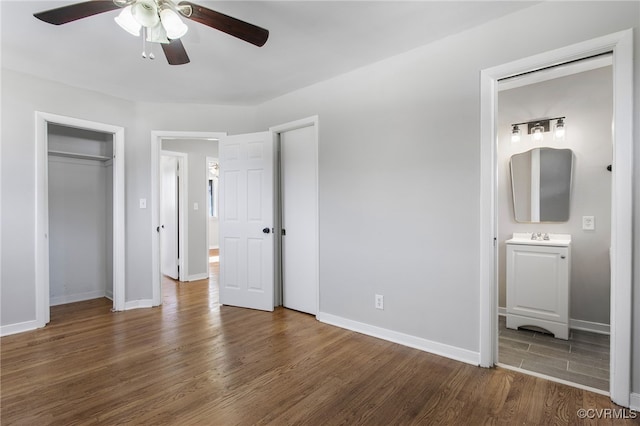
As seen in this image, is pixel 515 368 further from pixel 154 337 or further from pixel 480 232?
pixel 154 337

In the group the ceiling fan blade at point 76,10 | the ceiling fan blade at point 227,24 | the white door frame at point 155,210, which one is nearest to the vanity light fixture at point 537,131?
the ceiling fan blade at point 227,24

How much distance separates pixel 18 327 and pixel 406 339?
11.9 ft

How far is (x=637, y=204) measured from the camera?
1779mm

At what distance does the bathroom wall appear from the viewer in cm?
296

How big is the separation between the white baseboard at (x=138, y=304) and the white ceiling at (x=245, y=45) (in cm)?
243

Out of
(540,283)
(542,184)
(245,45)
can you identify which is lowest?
(540,283)

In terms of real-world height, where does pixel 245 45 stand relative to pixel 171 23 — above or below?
above

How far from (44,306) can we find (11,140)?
1653 mm

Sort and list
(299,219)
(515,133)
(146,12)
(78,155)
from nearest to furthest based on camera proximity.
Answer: (146,12)
(515,133)
(299,219)
(78,155)

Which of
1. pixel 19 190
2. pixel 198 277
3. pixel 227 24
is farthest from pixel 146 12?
pixel 198 277

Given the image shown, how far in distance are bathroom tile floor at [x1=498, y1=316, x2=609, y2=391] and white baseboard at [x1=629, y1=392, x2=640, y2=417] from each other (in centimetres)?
21

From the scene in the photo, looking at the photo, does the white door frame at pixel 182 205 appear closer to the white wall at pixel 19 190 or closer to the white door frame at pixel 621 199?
the white wall at pixel 19 190

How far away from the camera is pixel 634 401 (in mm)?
1788

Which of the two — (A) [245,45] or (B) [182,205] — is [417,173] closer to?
(A) [245,45]
